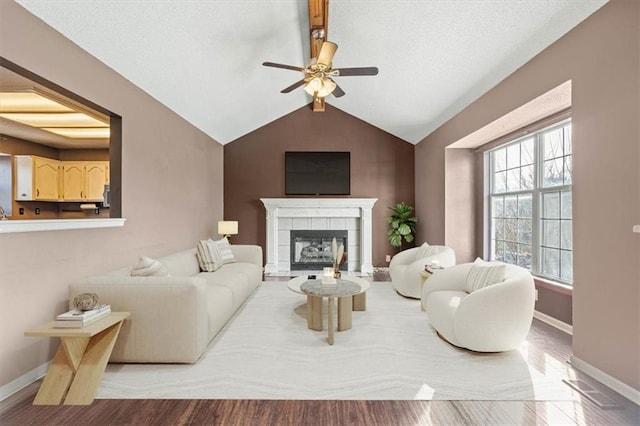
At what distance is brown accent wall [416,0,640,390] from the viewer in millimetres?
2053

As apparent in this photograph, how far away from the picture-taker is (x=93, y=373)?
6.86 feet

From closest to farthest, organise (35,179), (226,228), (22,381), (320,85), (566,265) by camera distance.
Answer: (22,381), (320,85), (566,265), (35,179), (226,228)

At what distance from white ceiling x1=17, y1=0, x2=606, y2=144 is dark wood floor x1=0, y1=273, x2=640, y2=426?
2.74 metres

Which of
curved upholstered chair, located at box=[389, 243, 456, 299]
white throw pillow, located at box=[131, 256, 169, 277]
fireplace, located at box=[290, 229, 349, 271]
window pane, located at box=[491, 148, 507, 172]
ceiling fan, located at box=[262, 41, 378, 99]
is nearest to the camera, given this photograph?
white throw pillow, located at box=[131, 256, 169, 277]

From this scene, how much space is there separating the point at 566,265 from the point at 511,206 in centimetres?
127

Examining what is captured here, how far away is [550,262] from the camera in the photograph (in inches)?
143

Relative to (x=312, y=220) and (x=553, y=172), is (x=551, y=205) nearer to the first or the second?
(x=553, y=172)

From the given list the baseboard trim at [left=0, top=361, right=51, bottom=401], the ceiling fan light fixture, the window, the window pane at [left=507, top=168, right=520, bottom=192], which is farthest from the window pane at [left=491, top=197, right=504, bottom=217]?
the baseboard trim at [left=0, top=361, right=51, bottom=401]

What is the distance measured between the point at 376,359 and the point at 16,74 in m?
3.58

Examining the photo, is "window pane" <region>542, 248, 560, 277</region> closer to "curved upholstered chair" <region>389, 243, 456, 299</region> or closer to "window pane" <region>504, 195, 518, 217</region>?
"window pane" <region>504, 195, 518, 217</region>

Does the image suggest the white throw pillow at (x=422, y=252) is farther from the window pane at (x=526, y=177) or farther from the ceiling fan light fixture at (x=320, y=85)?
the ceiling fan light fixture at (x=320, y=85)

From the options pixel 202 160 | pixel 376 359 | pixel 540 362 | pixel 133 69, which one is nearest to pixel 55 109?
pixel 133 69

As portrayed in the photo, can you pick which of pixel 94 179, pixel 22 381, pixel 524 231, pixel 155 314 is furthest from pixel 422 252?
pixel 94 179

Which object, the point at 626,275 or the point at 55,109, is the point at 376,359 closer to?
the point at 626,275
